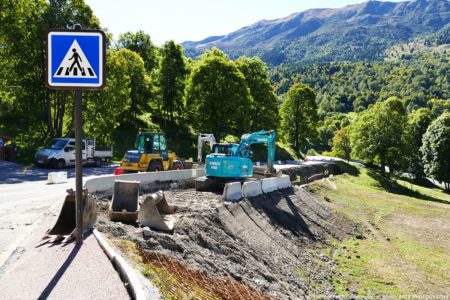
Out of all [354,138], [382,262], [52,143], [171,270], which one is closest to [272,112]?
[354,138]

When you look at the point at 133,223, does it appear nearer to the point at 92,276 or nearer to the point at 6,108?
the point at 92,276

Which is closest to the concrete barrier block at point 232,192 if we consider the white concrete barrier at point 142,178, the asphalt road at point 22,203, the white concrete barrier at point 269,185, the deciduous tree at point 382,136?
the white concrete barrier at point 269,185

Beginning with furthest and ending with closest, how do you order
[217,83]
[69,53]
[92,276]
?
[217,83] → [69,53] → [92,276]

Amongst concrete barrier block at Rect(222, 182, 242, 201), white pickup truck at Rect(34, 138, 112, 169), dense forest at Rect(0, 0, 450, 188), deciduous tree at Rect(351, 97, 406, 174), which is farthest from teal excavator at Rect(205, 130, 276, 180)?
deciduous tree at Rect(351, 97, 406, 174)

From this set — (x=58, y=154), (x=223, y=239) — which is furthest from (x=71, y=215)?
(x=58, y=154)

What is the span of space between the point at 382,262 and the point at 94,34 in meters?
15.2

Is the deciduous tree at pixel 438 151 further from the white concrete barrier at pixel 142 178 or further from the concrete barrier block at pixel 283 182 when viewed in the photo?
the white concrete barrier at pixel 142 178

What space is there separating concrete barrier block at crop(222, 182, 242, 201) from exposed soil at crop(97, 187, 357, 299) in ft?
1.46

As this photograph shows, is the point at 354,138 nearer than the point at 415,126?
Yes

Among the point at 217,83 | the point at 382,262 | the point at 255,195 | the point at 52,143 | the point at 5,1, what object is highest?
the point at 5,1

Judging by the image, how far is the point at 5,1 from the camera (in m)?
33.1

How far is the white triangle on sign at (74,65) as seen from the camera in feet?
24.3

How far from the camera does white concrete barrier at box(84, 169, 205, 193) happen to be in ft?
56.1

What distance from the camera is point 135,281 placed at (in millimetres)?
6387
